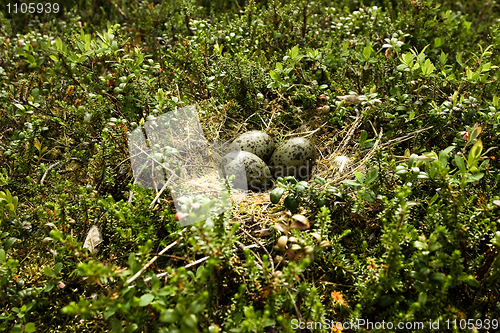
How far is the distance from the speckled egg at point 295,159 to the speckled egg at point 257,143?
102 mm

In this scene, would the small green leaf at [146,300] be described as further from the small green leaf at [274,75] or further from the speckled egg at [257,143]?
the small green leaf at [274,75]

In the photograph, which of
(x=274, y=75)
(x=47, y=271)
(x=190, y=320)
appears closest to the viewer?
(x=190, y=320)

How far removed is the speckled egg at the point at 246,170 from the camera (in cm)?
221

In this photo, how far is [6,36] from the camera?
3332 millimetres

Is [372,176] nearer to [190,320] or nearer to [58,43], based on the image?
[190,320]

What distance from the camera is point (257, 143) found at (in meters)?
2.44

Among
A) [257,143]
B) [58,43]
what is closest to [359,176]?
[257,143]

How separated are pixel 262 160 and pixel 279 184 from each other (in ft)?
2.21

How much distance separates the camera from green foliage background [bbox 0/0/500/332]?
137 centimetres

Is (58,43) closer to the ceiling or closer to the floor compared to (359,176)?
closer to the ceiling

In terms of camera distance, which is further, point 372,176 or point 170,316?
point 372,176

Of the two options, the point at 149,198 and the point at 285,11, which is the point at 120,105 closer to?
the point at 149,198

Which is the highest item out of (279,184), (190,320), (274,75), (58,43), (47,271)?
(58,43)

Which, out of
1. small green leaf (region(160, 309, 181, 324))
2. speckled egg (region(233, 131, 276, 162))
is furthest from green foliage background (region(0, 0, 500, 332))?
speckled egg (region(233, 131, 276, 162))
